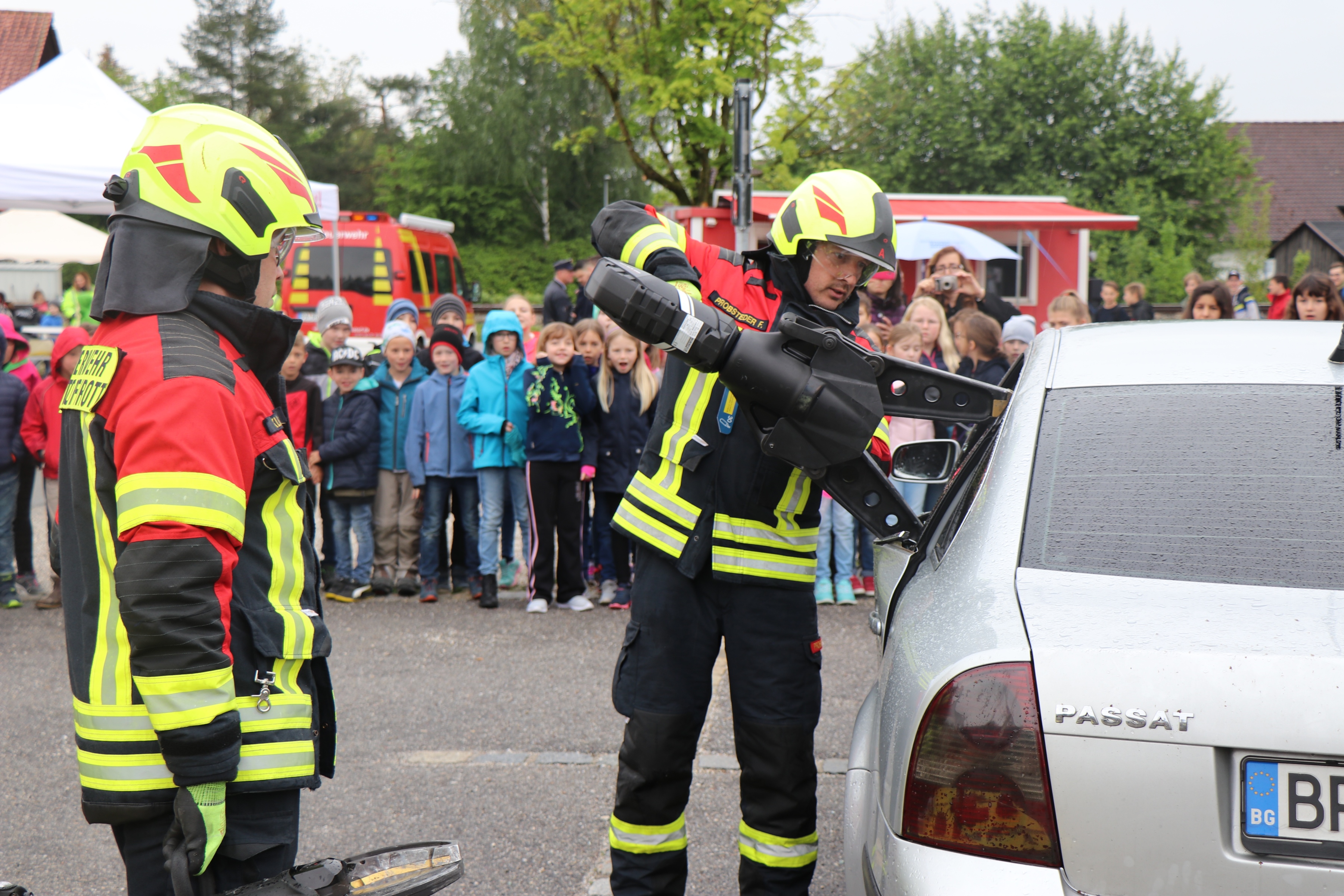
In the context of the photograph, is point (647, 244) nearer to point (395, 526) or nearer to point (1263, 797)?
point (1263, 797)

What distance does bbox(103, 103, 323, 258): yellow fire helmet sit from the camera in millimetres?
2027

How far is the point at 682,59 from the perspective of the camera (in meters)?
18.8

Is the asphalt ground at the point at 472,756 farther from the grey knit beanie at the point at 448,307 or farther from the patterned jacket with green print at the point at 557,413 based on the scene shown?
the grey knit beanie at the point at 448,307

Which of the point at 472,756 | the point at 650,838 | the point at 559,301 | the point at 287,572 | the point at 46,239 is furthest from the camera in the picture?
the point at 46,239

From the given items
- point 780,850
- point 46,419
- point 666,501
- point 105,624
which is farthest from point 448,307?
point 105,624

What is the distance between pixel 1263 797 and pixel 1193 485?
722 mm

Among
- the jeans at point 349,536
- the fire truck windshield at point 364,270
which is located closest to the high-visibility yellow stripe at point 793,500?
the jeans at point 349,536

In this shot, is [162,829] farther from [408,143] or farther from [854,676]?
[408,143]

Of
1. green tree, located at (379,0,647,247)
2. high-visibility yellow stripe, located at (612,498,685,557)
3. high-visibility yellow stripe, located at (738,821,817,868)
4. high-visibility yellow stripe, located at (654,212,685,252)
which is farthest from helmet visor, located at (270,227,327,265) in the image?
green tree, located at (379,0,647,247)

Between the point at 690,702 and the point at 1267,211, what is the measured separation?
123ft

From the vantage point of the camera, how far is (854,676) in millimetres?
5742

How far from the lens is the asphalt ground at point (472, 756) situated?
3748 mm

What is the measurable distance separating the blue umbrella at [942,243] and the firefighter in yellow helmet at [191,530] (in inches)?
397

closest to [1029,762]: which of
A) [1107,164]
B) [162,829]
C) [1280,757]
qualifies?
[1280,757]
